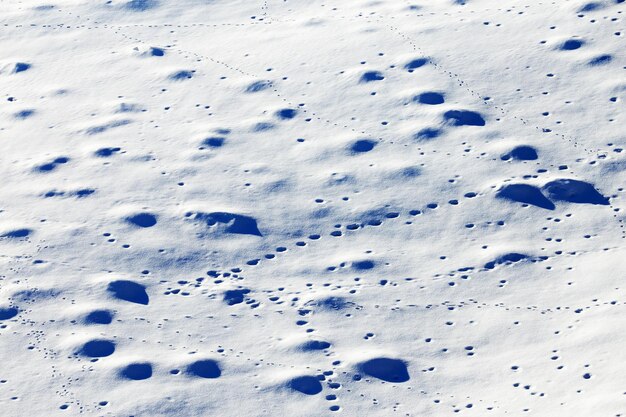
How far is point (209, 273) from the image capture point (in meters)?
7.28

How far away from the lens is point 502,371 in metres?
6.42

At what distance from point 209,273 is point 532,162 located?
2404mm

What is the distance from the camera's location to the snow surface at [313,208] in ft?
21.3

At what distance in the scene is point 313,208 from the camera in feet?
25.3

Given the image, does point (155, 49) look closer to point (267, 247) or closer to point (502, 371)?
point (267, 247)

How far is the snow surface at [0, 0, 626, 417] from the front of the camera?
6.50m

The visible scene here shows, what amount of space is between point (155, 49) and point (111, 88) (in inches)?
22.4

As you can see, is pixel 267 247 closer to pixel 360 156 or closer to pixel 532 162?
pixel 360 156

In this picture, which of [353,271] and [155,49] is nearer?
[353,271]

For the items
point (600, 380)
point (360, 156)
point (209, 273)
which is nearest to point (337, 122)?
point (360, 156)

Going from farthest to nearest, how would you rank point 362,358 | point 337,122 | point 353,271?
point 337,122
point 353,271
point 362,358

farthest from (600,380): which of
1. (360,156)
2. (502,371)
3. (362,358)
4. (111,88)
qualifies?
(111,88)

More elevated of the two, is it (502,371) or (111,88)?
(111,88)

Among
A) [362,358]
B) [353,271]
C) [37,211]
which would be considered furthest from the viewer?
[37,211]
